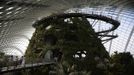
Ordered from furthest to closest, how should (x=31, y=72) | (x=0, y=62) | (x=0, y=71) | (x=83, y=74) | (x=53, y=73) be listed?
(x=31, y=72) → (x=53, y=73) → (x=83, y=74) → (x=0, y=62) → (x=0, y=71)

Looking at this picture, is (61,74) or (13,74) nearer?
(61,74)

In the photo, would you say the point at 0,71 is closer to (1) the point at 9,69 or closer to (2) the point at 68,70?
(1) the point at 9,69

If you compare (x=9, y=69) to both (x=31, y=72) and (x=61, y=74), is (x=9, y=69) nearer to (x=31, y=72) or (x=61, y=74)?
(x=61, y=74)

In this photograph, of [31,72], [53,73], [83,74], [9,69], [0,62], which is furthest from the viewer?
[31,72]

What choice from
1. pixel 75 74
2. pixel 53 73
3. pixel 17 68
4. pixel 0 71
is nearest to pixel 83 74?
pixel 75 74

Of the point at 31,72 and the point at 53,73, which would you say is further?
the point at 31,72

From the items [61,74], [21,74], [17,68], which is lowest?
[21,74]

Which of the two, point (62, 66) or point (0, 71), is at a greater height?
point (0, 71)

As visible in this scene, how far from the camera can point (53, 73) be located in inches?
1769

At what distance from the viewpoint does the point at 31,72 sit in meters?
48.8

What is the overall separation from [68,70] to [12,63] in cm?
716

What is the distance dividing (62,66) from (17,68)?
40.3ft

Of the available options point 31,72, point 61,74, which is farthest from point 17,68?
point 31,72

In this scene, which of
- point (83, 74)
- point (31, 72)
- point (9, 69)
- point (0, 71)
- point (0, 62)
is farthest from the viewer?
point (31, 72)
